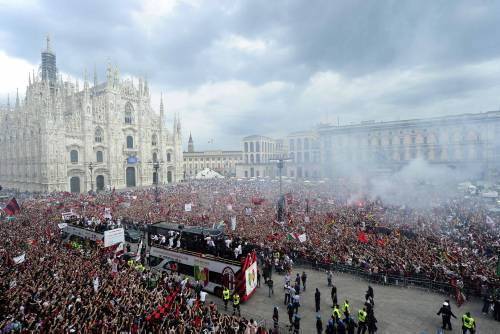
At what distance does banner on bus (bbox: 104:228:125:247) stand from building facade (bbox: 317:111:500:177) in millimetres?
40431

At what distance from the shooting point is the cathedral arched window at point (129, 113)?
61.8 metres

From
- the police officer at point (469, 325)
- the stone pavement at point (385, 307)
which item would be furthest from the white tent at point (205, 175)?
the police officer at point (469, 325)

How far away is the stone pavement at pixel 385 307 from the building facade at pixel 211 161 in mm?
100100

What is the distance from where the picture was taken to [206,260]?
1383 cm

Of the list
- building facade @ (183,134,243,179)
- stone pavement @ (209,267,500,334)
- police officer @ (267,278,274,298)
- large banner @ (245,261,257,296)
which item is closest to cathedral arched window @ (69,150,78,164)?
stone pavement @ (209,267,500,334)

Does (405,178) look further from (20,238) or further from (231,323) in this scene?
(20,238)

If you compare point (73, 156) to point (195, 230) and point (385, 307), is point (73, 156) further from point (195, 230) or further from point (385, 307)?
point (385, 307)

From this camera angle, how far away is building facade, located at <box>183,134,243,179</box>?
11574 cm

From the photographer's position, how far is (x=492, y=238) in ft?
58.9

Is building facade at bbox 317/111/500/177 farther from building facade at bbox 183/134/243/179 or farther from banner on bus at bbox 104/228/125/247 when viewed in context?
building facade at bbox 183/134/243/179

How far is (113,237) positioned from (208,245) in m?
6.79

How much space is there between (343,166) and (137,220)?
44277mm

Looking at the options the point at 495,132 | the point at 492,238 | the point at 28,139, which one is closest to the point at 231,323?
the point at 492,238

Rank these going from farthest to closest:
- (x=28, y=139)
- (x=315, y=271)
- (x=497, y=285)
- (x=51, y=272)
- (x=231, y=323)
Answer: (x=28, y=139)
(x=315, y=271)
(x=51, y=272)
(x=497, y=285)
(x=231, y=323)
